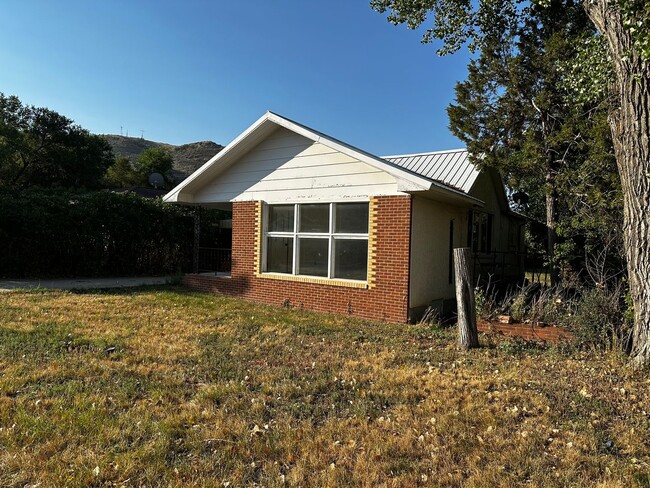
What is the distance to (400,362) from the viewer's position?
5801 millimetres

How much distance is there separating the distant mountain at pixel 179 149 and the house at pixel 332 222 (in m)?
61.1

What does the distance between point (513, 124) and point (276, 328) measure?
349 inches

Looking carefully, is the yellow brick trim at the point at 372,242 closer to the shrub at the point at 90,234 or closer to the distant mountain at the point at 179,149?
the shrub at the point at 90,234

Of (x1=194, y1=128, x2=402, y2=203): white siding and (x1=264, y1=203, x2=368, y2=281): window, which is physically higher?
(x1=194, y1=128, x2=402, y2=203): white siding

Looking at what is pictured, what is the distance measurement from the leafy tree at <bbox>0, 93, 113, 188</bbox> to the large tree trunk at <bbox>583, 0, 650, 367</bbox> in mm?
28963

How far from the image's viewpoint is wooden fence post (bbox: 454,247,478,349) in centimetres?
655

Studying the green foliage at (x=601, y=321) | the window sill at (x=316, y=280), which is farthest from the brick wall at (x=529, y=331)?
the window sill at (x=316, y=280)

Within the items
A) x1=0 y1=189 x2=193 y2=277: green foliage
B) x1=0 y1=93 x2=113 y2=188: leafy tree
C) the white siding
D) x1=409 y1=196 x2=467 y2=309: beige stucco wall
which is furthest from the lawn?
x1=0 y1=93 x2=113 y2=188: leafy tree

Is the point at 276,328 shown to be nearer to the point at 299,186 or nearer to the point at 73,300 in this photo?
the point at 299,186

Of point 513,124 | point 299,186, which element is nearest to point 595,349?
point 299,186

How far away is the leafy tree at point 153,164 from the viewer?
4491 cm

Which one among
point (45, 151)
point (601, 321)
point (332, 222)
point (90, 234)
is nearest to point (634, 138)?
point (601, 321)

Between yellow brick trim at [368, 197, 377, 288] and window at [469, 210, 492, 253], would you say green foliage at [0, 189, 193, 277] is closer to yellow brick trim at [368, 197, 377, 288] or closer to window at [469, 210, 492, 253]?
yellow brick trim at [368, 197, 377, 288]

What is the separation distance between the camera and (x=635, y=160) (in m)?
5.50
